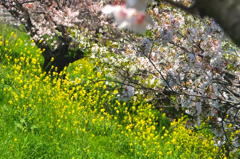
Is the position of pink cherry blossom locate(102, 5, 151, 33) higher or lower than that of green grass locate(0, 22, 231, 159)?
higher

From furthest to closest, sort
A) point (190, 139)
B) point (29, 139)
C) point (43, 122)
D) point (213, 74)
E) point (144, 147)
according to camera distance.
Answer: point (190, 139) → point (144, 147) → point (43, 122) → point (29, 139) → point (213, 74)

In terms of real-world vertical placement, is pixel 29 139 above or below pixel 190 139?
above

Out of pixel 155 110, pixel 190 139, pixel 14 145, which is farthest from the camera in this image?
pixel 155 110

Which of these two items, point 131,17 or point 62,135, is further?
point 62,135

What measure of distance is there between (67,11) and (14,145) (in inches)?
176

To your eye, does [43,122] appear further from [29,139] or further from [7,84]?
[7,84]

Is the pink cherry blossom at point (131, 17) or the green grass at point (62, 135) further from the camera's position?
the green grass at point (62, 135)

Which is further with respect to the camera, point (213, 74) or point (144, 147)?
point (144, 147)

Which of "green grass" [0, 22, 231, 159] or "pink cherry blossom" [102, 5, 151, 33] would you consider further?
"green grass" [0, 22, 231, 159]

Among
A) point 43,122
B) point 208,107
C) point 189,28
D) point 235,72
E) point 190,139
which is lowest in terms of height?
point 190,139

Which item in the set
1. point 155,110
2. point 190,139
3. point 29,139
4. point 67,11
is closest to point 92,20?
point 67,11

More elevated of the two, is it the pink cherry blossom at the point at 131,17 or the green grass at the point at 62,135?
the pink cherry blossom at the point at 131,17

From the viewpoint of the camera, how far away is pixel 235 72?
3.78 m

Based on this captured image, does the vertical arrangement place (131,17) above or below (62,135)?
above
